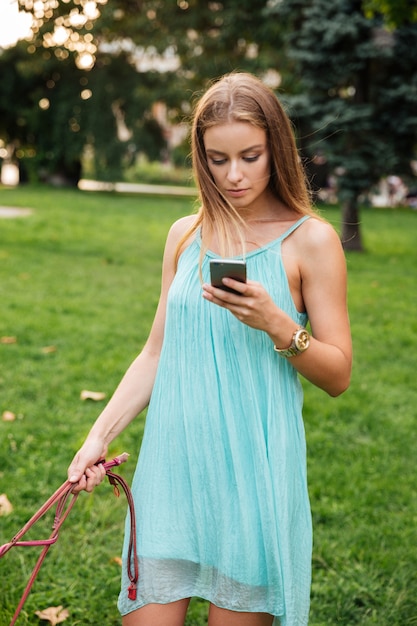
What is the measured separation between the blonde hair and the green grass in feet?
3.75

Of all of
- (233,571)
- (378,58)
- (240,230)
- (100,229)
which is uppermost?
(378,58)

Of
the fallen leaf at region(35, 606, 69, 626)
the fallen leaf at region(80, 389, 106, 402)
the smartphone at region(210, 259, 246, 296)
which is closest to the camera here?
the smartphone at region(210, 259, 246, 296)

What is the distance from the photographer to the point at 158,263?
10.0 m

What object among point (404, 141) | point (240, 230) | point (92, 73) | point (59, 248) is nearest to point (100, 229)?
point (59, 248)

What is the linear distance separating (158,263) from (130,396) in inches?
317

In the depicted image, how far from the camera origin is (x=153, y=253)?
11.1 m

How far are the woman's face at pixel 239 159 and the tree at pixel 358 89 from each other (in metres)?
9.65

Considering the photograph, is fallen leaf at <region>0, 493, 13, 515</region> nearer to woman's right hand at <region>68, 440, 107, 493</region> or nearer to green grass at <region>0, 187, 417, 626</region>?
green grass at <region>0, 187, 417, 626</region>

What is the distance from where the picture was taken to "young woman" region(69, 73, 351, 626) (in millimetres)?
1866

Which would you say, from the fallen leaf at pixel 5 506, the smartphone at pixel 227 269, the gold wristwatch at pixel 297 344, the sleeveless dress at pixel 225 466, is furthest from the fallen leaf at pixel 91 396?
the smartphone at pixel 227 269

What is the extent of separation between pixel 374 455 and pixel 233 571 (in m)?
2.44

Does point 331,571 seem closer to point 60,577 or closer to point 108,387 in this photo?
point 60,577

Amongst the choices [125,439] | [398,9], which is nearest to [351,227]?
[398,9]

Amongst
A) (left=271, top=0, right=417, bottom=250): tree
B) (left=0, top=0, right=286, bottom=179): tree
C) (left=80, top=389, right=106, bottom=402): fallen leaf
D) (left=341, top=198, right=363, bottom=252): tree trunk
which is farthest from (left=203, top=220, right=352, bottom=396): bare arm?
(left=0, top=0, right=286, bottom=179): tree
